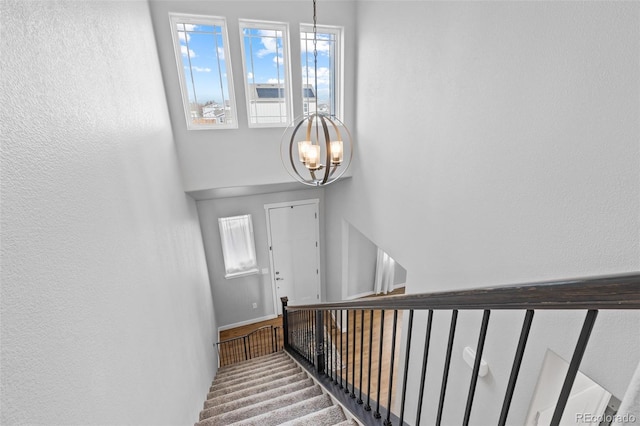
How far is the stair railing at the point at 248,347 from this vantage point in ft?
17.4

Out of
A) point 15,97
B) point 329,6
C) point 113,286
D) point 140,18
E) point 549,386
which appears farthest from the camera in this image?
point 329,6

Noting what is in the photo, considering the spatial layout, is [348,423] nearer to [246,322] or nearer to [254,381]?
[254,381]

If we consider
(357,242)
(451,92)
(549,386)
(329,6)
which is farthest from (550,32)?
(357,242)

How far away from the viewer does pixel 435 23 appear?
2.43 meters

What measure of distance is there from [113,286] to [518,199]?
2.37 m

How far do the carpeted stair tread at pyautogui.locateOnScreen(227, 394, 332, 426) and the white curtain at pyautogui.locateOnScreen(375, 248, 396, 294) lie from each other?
4020 mm

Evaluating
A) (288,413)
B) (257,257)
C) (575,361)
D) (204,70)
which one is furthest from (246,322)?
(575,361)

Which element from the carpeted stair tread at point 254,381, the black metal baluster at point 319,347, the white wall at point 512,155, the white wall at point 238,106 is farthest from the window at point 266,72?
the carpeted stair tread at point 254,381

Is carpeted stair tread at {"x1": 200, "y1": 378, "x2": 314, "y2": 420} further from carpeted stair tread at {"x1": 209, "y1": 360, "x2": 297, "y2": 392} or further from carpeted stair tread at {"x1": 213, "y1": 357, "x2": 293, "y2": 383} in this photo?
carpeted stair tread at {"x1": 213, "y1": 357, "x2": 293, "y2": 383}

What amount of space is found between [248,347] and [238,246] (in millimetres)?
1849

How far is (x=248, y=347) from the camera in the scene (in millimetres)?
5441

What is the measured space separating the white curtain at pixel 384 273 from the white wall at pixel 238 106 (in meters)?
2.84

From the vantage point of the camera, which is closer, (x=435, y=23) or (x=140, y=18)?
(x=435, y=23)

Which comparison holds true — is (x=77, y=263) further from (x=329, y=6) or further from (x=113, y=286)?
(x=329, y=6)
